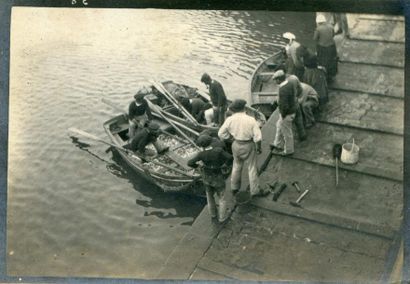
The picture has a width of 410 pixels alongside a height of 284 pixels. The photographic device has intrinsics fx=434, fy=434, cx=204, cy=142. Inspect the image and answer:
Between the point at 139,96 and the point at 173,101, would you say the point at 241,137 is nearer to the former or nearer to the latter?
the point at 139,96

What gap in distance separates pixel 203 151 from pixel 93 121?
6.08 metres

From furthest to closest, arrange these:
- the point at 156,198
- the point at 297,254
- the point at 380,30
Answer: the point at 156,198 < the point at 380,30 < the point at 297,254

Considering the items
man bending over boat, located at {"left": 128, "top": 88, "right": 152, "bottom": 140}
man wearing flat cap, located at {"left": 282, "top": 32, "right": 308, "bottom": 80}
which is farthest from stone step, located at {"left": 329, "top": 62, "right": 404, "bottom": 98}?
man bending over boat, located at {"left": 128, "top": 88, "right": 152, "bottom": 140}

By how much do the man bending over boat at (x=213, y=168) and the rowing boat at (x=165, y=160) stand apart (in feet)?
6.33

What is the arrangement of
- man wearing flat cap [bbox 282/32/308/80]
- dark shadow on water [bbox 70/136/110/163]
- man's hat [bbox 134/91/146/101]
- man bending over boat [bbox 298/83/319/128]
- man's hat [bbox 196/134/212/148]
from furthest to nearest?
1. dark shadow on water [bbox 70/136/110/163]
2. man's hat [bbox 134/91/146/101]
3. man wearing flat cap [bbox 282/32/308/80]
4. man bending over boat [bbox 298/83/319/128]
5. man's hat [bbox 196/134/212/148]

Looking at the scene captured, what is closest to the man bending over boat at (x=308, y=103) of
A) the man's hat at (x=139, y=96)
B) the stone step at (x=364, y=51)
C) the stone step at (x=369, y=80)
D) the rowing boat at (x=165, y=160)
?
the stone step at (x=369, y=80)

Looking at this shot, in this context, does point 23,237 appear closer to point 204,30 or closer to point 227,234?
point 227,234

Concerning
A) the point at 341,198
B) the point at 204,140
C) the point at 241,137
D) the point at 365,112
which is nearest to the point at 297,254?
the point at 341,198

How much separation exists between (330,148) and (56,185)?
20.0 feet

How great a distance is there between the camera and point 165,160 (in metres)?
9.56

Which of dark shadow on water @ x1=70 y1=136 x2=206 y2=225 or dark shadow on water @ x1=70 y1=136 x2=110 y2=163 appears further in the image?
dark shadow on water @ x1=70 y1=136 x2=110 y2=163

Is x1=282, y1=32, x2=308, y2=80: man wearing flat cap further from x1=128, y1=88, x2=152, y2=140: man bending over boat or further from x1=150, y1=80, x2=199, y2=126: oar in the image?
x1=128, y1=88, x2=152, y2=140: man bending over boat

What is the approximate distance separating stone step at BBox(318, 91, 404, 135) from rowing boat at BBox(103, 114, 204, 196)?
2.88 meters

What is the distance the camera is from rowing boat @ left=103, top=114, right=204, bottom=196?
8789 millimetres
